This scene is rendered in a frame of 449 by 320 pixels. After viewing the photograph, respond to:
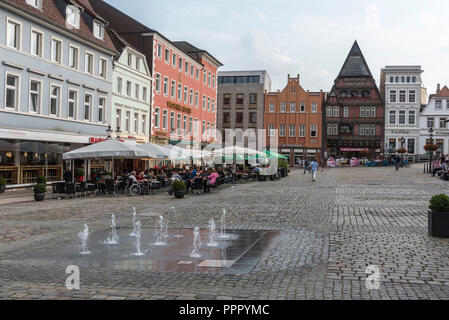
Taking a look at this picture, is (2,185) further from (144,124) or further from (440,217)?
(144,124)

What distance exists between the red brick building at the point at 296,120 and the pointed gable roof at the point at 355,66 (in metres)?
5.81

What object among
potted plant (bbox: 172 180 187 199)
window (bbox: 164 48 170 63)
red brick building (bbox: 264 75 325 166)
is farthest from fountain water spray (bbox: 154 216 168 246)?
red brick building (bbox: 264 75 325 166)

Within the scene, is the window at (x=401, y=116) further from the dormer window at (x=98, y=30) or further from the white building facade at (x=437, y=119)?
the dormer window at (x=98, y=30)

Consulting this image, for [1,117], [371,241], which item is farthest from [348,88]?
[371,241]

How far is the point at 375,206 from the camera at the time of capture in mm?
17281

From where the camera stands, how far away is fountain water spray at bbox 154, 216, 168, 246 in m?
10.3

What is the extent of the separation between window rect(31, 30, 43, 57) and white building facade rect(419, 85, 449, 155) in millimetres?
68803

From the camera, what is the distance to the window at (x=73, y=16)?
101 feet

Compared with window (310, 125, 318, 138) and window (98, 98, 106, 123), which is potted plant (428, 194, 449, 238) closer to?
window (98, 98, 106, 123)

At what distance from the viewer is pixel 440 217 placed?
34.7 ft

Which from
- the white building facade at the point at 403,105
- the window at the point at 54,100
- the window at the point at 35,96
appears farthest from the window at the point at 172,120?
the white building facade at the point at 403,105

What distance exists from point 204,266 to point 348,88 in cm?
7726

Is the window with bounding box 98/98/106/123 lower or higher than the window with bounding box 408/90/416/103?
lower
